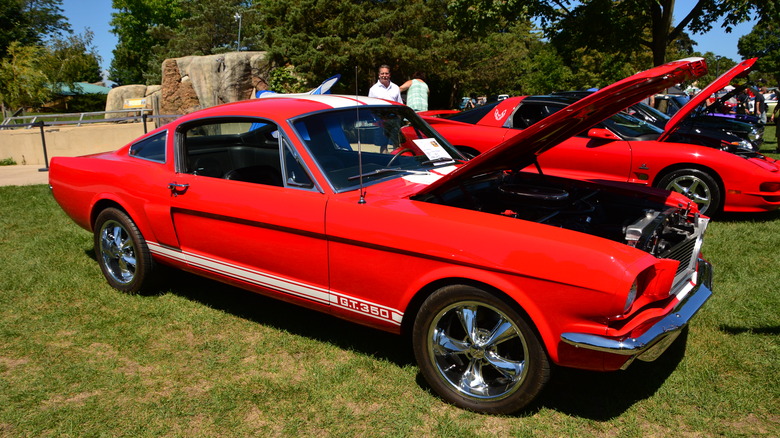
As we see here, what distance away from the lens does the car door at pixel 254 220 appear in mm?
3373

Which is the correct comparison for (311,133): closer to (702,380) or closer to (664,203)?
(664,203)

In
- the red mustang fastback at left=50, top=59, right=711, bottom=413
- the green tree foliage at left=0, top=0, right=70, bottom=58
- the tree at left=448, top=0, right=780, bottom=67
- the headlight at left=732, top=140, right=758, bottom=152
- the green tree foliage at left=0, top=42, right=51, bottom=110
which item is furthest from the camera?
the green tree foliage at left=0, top=0, right=70, bottom=58

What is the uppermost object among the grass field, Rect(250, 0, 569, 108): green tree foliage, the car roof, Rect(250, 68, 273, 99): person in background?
Rect(250, 0, 569, 108): green tree foliage

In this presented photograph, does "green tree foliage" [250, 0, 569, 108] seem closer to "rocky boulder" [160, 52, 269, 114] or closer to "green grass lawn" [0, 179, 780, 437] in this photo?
"rocky boulder" [160, 52, 269, 114]

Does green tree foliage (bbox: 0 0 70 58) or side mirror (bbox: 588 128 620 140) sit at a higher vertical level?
green tree foliage (bbox: 0 0 70 58)

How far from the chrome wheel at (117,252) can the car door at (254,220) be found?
0.79m

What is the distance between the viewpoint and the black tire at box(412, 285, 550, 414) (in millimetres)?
2730

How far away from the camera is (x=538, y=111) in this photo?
7.28 m

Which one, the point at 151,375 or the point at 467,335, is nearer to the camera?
the point at 467,335

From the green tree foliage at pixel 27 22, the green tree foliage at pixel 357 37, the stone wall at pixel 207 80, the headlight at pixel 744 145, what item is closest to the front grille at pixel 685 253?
the headlight at pixel 744 145

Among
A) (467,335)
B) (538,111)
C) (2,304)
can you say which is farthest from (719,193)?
(2,304)

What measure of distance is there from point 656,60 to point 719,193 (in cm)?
1010

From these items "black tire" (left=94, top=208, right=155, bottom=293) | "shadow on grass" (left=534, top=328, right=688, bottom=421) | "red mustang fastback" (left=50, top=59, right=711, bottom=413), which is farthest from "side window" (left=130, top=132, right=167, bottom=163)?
"shadow on grass" (left=534, top=328, right=688, bottom=421)

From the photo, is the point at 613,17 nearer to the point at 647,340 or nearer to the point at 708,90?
the point at 708,90
